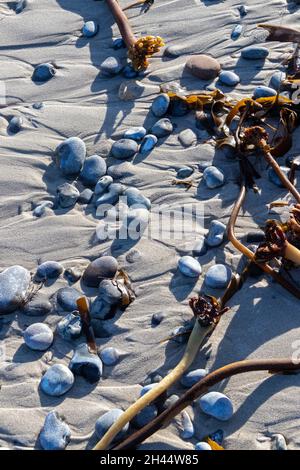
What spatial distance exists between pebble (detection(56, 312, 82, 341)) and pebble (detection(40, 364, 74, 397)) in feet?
0.53

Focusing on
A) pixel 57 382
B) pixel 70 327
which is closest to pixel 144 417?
pixel 57 382

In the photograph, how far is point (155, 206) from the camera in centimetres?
305

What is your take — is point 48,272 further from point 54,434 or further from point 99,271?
point 54,434

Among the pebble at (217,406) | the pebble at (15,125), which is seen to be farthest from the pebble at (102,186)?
the pebble at (217,406)

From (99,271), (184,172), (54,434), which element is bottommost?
(54,434)

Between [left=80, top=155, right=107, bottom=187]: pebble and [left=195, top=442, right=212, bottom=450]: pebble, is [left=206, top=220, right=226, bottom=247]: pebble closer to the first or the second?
[left=80, top=155, right=107, bottom=187]: pebble

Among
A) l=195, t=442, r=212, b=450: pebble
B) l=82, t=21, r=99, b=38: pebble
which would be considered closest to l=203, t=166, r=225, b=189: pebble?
l=195, t=442, r=212, b=450: pebble

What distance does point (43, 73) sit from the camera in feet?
12.1

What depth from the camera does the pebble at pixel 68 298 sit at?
105 inches

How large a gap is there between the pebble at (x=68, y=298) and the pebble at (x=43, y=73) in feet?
5.06

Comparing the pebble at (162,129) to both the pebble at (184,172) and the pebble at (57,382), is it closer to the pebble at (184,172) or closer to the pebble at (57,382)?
the pebble at (184,172)

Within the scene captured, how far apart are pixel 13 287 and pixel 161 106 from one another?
1345mm

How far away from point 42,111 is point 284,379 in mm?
2034
